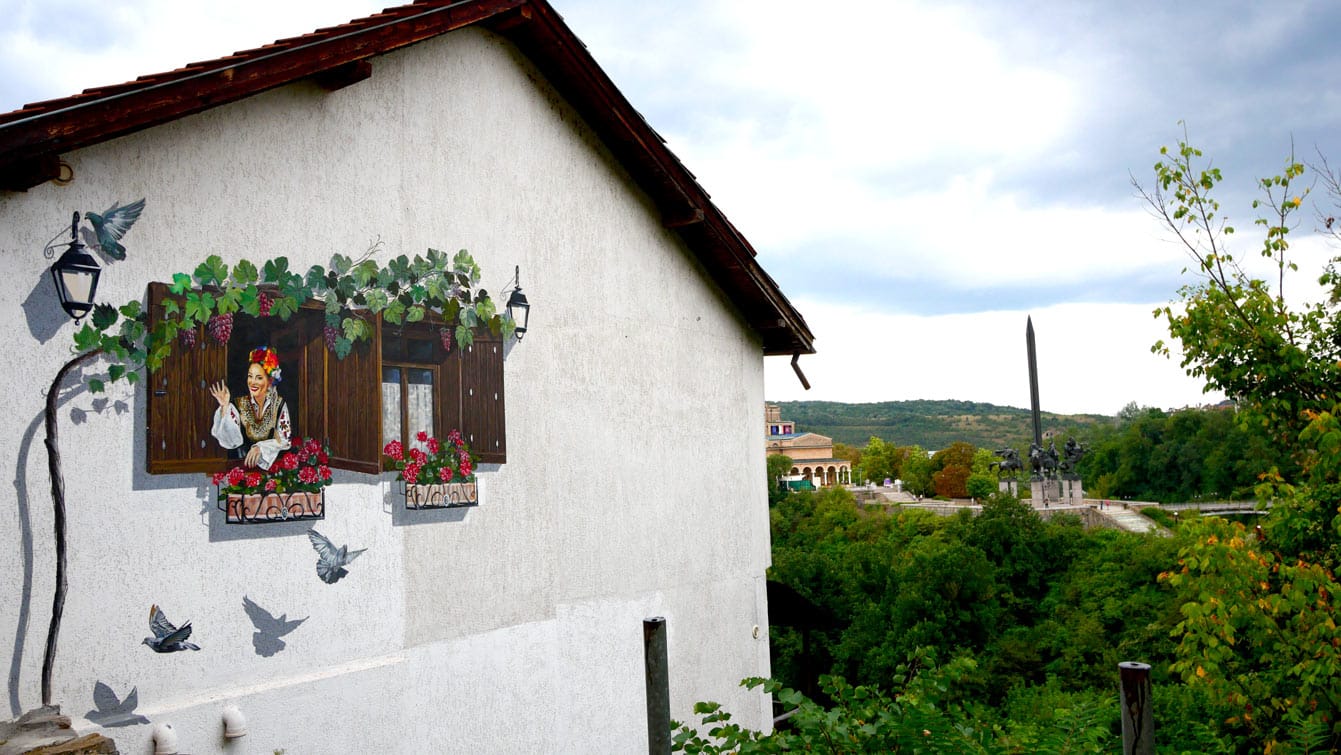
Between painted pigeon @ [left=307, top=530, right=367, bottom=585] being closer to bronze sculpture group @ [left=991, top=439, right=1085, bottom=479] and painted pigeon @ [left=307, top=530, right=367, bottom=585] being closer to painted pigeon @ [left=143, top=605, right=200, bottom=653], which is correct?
painted pigeon @ [left=143, top=605, right=200, bottom=653]

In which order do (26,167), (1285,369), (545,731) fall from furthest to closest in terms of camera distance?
(1285,369)
(545,731)
(26,167)

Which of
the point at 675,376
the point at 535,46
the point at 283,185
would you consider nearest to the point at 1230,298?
the point at 675,376

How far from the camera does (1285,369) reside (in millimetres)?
7238

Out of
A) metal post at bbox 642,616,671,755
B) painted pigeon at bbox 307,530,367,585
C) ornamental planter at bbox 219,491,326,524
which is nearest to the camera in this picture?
metal post at bbox 642,616,671,755

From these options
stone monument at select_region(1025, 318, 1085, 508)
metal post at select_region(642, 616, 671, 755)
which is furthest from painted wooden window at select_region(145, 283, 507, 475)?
stone monument at select_region(1025, 318, 1085, 508)

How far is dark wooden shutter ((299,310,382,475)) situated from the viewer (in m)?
5.45

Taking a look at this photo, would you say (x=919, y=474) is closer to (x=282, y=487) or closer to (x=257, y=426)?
(x=282, y=487)

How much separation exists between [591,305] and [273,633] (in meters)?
3.55

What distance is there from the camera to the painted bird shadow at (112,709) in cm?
447

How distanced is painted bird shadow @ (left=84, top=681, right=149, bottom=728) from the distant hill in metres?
101

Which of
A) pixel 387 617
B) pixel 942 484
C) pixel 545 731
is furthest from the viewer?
pixel 942 484

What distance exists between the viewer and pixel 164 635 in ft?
15.6

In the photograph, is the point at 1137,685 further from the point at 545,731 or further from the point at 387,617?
the point at 545,731

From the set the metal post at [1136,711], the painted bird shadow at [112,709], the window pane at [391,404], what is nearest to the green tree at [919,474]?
the window pane at [391,404]
